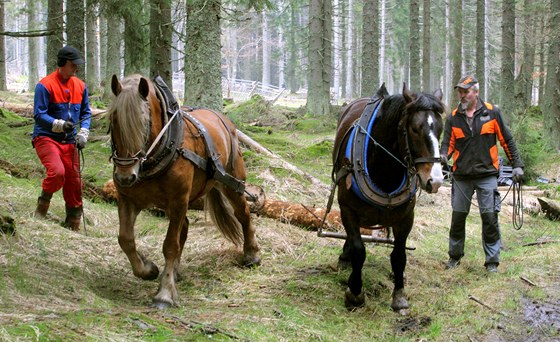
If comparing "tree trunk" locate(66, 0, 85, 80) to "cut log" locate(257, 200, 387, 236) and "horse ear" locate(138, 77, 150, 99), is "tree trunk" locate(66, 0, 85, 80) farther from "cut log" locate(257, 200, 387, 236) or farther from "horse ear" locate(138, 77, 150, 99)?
"horse ear" locate(138, 77, 150, 99)

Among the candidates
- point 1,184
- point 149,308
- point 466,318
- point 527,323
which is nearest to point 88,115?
point 1,184

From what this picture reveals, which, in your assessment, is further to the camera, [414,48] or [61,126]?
[414,48]

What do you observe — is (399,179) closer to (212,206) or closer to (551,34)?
(212,206)

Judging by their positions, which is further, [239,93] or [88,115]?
[239,93]

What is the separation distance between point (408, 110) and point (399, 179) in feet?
2.19

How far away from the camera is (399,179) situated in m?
5.04

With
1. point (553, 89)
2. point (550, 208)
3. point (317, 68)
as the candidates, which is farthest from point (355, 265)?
point (317, 68)

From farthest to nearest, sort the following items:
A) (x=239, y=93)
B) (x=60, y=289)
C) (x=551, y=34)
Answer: (x=239, y=93) < (x=551, y=34) < (x=60, y=289)

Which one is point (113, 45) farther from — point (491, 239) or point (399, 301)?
point (399, 301)

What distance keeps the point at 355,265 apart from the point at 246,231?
63.5 inches

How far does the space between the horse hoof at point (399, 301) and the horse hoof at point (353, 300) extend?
0.28 metres

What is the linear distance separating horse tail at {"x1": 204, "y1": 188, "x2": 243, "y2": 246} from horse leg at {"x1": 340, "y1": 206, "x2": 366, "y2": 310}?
62.0 inches

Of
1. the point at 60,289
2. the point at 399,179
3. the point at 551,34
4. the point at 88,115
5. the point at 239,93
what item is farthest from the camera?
the point at 239,93

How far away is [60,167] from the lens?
5992 mm
